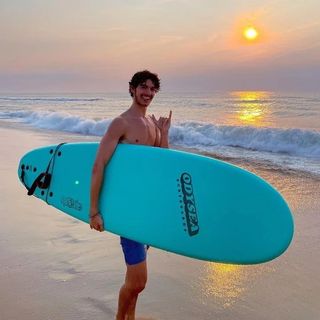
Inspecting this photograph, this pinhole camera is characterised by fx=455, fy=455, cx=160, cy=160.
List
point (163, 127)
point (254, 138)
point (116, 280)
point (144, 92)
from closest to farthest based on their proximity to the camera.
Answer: point (144, 92) → point (163, 127) → point (116, 280) → point (254, 138)

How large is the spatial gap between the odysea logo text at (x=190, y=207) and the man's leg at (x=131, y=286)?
0.35 meters

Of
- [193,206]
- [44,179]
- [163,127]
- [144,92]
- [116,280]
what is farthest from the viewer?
[116,280]

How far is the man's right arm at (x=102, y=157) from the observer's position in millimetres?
2445

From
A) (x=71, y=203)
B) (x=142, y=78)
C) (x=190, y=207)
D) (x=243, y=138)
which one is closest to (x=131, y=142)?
(x=142, y=78)

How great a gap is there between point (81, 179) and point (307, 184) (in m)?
4.81

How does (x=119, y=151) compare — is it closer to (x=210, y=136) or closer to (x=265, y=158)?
(x=265, y=158)

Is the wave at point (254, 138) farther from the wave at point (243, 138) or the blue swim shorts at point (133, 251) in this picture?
the blue swim shorts at point (133, 251)

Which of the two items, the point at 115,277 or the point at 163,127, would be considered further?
the point at 115,277

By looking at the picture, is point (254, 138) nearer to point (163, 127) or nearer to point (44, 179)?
point (44, 179)

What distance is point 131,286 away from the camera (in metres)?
2.50

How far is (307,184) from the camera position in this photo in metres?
6.86

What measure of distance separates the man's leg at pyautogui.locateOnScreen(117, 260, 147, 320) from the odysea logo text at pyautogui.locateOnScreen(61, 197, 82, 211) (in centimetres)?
60

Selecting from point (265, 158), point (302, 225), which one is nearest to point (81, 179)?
point (302, 225)

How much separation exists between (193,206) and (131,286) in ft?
1.87
